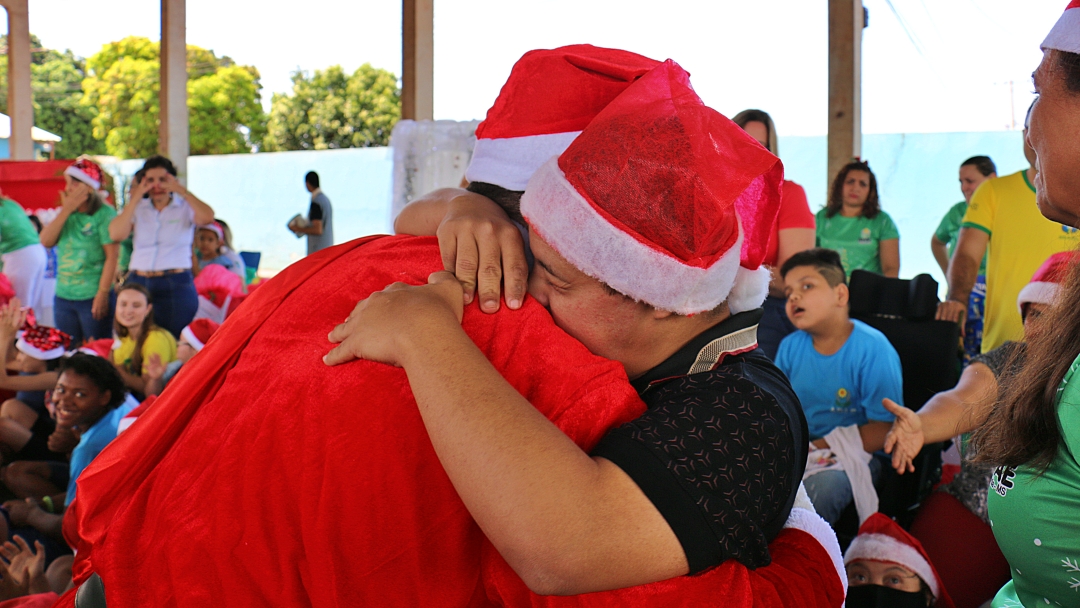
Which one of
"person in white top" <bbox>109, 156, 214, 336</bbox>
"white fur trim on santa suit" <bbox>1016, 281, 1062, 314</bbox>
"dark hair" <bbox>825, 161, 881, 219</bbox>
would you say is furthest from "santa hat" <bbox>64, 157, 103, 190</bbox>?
"white fur trim on santa suit" <bbox>1016, 281, 1062, 314</bbox>

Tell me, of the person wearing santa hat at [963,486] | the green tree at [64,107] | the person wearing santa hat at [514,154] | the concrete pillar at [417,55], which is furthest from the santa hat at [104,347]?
the green tree at [64,107]

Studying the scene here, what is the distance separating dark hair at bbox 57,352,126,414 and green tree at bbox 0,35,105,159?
35346 mm

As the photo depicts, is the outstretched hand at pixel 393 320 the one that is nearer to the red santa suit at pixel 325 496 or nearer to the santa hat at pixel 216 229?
the red santa suit at pixel 325 496

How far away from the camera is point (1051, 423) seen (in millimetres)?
1188

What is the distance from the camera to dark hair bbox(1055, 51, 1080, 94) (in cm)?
106

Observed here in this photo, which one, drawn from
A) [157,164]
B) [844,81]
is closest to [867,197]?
[844,81]

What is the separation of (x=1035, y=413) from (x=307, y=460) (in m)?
1.03

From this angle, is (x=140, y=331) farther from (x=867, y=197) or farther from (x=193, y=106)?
(x=193, y=106)

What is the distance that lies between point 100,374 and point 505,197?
320cm

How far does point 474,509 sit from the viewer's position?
95cm

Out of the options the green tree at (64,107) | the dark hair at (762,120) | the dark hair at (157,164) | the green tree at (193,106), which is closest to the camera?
the dark hair at (762,120)

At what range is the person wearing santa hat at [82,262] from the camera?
6066 millimetres

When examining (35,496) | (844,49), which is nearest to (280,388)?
(35,496)

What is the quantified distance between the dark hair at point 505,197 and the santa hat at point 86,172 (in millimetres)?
5748
